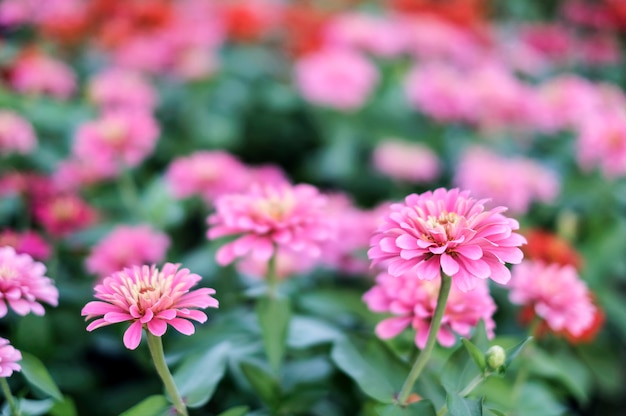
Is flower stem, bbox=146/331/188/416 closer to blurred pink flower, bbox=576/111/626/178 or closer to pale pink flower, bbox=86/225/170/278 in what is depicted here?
pale pink flower, bbox=86/225/170/278

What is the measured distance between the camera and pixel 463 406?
0.58m

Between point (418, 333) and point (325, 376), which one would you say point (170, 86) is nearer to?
point (325, 376)

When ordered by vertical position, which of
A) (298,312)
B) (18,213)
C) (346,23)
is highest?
(346,23)

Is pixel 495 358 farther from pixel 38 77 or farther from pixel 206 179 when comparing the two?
pixel 38 77

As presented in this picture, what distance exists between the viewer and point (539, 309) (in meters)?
0.77

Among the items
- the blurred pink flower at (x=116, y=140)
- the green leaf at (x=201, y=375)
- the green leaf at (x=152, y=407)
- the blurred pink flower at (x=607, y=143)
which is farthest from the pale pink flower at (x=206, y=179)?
the blurred pink flower at (x=607, y=143)

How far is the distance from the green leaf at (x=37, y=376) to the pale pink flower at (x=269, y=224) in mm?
220

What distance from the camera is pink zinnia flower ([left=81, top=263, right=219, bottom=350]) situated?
56cm

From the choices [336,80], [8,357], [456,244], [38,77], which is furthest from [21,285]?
[336,80]

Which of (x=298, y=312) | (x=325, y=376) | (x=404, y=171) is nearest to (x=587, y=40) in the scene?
(x=404, y=171)

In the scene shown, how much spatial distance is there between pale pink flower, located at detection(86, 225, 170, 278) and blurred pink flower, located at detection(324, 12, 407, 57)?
979 millimetres

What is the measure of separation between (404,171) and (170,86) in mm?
749

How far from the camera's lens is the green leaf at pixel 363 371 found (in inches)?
25.8

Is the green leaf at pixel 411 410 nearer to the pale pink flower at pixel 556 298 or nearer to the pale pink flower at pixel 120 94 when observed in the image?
the pale pink flower at pixel 556 298
